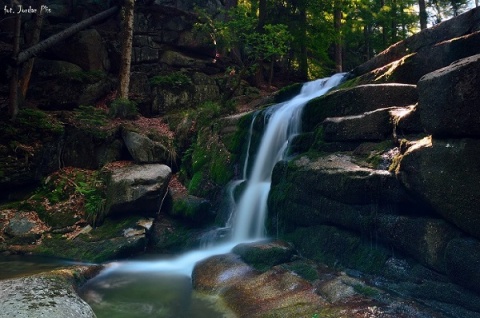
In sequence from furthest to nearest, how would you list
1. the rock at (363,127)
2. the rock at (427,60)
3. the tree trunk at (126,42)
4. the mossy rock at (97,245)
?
the tree trunk at (126,42) → the mossy rock at (97,245) → the rock at (427,60) → the rock at (363,127)

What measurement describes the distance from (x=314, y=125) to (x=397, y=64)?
276 cm

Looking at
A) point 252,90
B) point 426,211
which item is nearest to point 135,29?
point 252,90

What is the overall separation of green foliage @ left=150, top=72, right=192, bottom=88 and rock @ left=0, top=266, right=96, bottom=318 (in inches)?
450

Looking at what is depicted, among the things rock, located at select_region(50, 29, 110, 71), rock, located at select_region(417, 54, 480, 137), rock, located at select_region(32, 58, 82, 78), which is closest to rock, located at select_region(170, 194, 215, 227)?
rock, located at select_region(417, 54, 480, 137)

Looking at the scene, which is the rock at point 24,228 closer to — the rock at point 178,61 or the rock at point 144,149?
the rock at point 144,149

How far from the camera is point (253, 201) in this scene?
9.20 m

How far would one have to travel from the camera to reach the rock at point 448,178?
4582 mm

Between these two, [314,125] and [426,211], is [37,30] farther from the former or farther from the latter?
[426,211]

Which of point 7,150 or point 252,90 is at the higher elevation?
point 252,90

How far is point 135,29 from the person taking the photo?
18734 mm

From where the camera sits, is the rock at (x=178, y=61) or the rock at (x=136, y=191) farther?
the rock at (x=178, y=61)

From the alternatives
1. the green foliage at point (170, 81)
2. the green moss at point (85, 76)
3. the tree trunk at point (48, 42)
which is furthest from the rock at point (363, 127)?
the green moss at point (85, 76)

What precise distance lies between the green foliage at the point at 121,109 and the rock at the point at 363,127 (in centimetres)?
868

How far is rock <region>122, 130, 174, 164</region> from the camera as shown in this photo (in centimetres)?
1173
